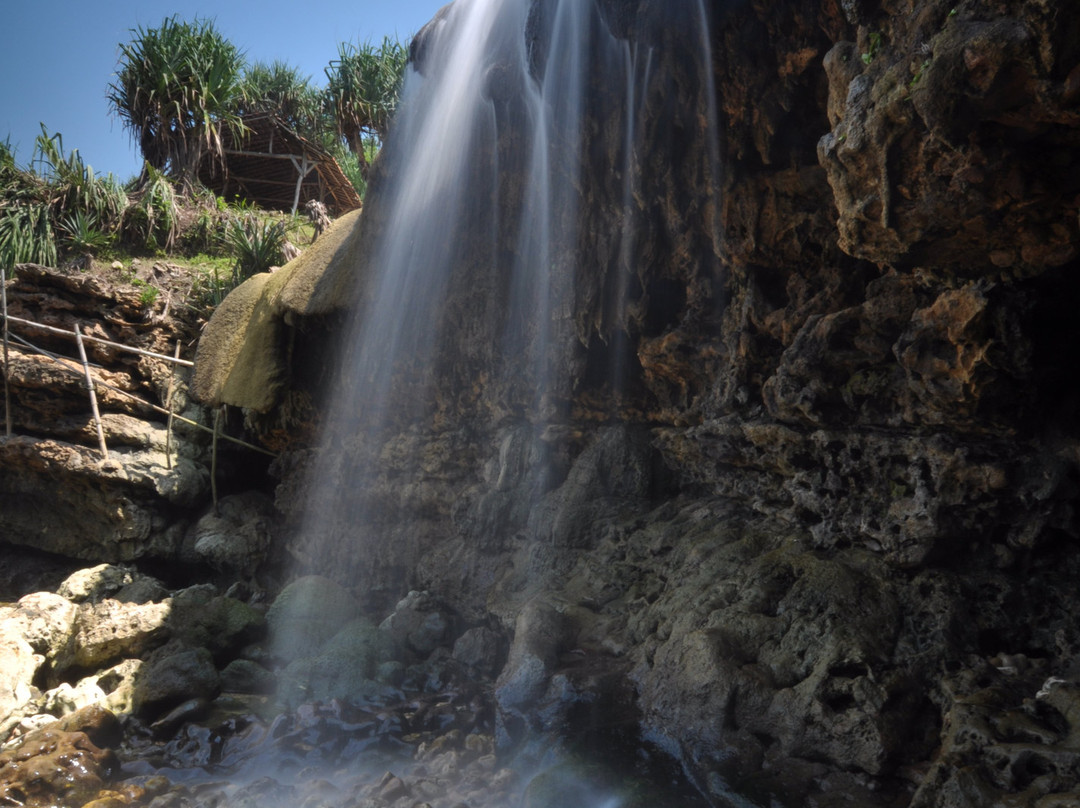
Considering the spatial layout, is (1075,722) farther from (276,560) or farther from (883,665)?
(276,560)

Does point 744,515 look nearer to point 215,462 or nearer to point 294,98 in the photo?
point 215,462

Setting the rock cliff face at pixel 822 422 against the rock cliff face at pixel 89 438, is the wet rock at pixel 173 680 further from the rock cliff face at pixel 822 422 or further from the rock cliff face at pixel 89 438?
the rock cliff face at pixel 89 438

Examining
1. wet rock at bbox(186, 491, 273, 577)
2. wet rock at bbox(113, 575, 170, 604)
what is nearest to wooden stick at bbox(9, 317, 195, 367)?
wet rock at bbox(186, 491, 273, 577)

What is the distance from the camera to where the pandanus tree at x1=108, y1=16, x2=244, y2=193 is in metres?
15.9

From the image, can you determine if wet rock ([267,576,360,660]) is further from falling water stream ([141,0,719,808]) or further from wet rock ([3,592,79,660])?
wet rock ([3,592,79,660])

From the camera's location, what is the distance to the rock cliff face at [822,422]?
3.07 metres

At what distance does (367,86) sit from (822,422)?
1847 cm

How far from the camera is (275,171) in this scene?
67.2ft

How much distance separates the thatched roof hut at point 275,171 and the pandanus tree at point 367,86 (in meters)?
1.21

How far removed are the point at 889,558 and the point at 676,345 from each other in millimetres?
2440

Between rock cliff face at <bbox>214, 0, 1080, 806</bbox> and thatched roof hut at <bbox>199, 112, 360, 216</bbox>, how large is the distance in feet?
45.6

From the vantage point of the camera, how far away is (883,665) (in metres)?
4.08

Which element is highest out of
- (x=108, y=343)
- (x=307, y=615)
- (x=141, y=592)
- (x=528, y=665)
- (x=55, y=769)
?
(x=108, y=343)

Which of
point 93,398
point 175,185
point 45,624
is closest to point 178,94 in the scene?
point 175,185
